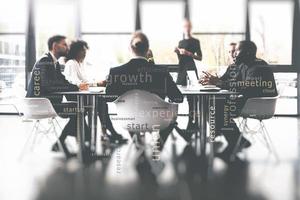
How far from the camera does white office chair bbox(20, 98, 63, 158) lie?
138 inches

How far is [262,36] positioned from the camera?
3.48 metres

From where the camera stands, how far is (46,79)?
3.57m

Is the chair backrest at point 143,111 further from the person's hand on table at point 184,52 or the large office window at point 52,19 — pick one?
the large office window at point 52,19

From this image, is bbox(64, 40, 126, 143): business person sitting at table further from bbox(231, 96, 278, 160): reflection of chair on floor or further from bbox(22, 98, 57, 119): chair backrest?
bbox(231, 96, 278, 160): reflection of chair on floor

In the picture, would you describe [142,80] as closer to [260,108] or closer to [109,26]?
[109,26]

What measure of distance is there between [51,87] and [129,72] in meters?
0.81

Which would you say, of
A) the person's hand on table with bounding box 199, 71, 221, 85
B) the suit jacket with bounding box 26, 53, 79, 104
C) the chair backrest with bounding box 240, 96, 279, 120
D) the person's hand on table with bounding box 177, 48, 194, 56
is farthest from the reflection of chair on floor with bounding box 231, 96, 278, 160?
the suit jacket with bounding box 26, 53, 79, 104

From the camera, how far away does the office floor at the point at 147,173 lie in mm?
2840

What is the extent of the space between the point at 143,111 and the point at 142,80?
0.83ft

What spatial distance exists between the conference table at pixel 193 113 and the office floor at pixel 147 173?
118mm

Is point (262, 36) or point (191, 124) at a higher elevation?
point (262, 36)

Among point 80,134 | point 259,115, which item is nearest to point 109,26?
point 80,134

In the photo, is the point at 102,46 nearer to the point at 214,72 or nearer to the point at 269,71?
the point at 214,72

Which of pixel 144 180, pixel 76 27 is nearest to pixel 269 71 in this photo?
pixel 144 180
